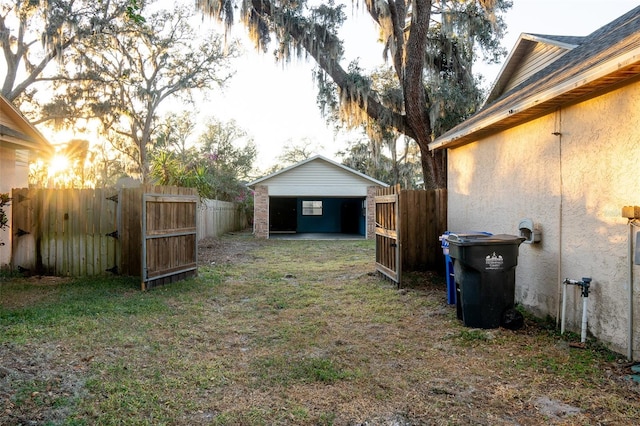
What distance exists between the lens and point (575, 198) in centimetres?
456

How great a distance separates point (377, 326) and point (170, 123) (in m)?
26.6

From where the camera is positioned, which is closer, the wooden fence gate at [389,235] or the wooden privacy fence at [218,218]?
the wooden fence gate at [389,235]

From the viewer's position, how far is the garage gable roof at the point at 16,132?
7688 mm

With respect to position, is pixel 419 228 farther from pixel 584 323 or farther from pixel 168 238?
pixel 168 238

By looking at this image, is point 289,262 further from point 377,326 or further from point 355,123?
point 377,326

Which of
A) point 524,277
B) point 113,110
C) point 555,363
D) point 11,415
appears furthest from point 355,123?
point 113,110

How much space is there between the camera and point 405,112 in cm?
1238

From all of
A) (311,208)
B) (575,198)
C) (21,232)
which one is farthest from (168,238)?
(311,208)

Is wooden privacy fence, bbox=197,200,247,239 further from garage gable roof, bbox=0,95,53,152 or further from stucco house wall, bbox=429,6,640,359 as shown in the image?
stucco house wall, bbox=429,6,640,359

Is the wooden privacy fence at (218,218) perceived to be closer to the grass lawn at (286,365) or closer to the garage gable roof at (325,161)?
the garage gable roof at (325,161)

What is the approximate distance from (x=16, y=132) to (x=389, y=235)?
7.48 metres

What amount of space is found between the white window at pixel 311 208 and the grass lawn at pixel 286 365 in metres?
20.4

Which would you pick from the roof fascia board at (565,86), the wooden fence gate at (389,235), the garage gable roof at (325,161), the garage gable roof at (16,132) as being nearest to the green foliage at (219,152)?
the garage gable roof at (325,161)

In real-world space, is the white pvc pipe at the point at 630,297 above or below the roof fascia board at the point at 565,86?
below
